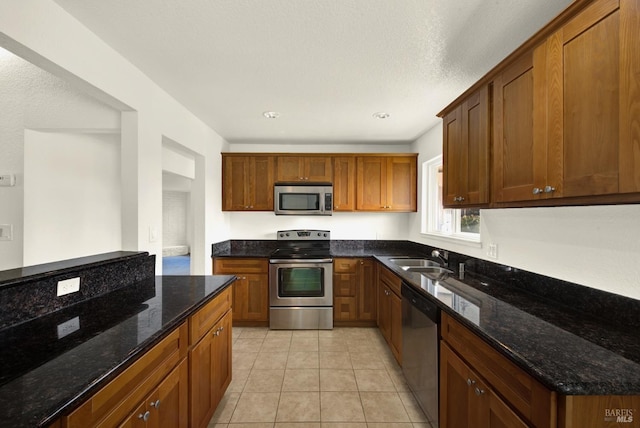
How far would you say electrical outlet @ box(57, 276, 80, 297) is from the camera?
52.3 inches

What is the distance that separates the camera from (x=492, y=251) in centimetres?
211

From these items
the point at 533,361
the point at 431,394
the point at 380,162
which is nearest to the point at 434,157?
the point at 380,162

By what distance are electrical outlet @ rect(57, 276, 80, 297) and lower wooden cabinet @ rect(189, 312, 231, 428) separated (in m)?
0.67

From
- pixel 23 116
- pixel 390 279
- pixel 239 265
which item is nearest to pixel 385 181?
pixel 390 279

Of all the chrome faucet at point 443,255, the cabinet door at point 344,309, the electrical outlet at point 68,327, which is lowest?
the cabinet door at point 344,309

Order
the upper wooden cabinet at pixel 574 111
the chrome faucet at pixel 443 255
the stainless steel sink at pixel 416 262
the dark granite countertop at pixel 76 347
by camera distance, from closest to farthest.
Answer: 1. the dark granite countertop at pixel 76 347
2. the upper wooden cabinet at pixel 574 111
3. the chrome faucet at pixel 443 255
4. the stainless steel sink at pixel 416 262

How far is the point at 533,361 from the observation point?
2.97 feet

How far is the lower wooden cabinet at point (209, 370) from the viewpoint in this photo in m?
1.48

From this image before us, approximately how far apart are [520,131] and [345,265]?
2378 mm

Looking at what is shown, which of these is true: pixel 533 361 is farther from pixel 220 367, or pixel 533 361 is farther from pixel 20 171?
pixel 20 171

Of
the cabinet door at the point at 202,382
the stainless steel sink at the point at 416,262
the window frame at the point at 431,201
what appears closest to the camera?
the cabinet door at the point at 202,382

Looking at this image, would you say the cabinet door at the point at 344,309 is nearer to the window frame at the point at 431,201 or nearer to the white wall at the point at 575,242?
the window frame at the point at 431,201

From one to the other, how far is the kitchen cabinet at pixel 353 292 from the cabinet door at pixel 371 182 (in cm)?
77

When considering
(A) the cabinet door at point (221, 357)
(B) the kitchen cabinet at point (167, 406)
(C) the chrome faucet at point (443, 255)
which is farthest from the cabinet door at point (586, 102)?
(A) the cabinet door at point (221, 357)
